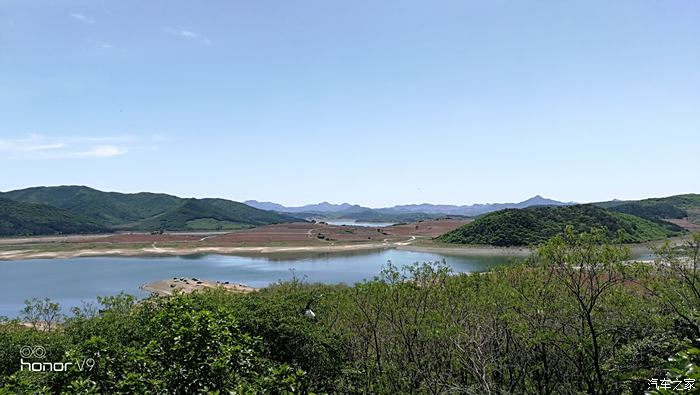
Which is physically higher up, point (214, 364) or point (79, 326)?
point (214, 364)

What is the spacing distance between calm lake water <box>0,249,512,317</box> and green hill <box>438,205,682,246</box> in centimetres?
1009

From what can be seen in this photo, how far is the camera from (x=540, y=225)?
74.8m

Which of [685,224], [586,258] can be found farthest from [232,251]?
[685,224]

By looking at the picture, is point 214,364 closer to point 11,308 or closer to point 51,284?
point 11,308

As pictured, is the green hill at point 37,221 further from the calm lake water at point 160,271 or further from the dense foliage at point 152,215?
the calm lake water at point 160,271

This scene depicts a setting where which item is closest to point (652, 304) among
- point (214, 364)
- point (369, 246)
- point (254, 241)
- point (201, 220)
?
point (214, 364)

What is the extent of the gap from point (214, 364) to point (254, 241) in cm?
8863

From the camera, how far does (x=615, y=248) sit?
8062 mm

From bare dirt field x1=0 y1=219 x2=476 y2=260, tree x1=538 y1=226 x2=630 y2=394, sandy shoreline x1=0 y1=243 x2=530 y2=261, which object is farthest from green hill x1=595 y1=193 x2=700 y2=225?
tree x1=538 y1=226 x2=630 y2=394

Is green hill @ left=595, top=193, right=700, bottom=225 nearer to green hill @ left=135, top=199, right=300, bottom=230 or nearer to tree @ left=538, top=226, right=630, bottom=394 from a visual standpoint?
tree @ left=538, top=226, right=630, bottom=394

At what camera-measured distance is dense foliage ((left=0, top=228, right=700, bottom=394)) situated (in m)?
8.48

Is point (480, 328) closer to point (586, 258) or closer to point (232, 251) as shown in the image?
point (586, 258)

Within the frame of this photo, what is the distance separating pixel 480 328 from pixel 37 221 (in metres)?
137

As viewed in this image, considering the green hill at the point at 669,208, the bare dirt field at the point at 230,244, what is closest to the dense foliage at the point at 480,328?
the bare dirt field at the point at 230,244
